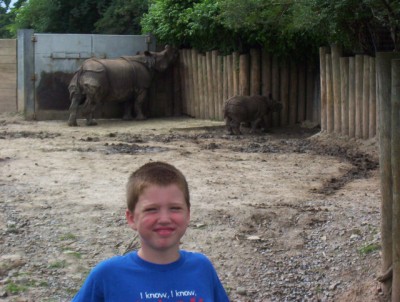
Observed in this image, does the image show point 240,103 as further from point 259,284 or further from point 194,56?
point 259,284

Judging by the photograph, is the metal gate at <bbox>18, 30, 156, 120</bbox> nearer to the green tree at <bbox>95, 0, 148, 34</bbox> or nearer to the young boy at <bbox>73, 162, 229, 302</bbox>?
the green tree at <bbox>95, 0, 148, 34</bbox>

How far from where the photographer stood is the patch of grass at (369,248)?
5.41 m

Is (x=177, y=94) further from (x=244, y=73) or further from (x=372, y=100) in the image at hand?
(x=372, y=100)

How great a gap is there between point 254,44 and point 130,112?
139 inches

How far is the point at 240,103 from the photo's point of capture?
44.0 feet

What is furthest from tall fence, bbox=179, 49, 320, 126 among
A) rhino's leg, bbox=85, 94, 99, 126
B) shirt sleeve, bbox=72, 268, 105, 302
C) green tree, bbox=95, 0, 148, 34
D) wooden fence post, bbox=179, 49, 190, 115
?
shirt sleeve, bbox=72, 268, 105, 302

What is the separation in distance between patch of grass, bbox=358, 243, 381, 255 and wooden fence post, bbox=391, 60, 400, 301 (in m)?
0.90

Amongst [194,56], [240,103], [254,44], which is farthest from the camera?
[194,56]

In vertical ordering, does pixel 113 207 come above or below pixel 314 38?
below

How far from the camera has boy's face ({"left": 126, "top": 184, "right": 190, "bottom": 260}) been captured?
7.81 ft

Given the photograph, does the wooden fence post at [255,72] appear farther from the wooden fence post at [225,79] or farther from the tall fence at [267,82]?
the wooden fence post at [225,79]

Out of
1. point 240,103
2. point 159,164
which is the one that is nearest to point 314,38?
point 240,103

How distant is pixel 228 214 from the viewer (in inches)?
267

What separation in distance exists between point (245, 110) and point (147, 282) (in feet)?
36.4
